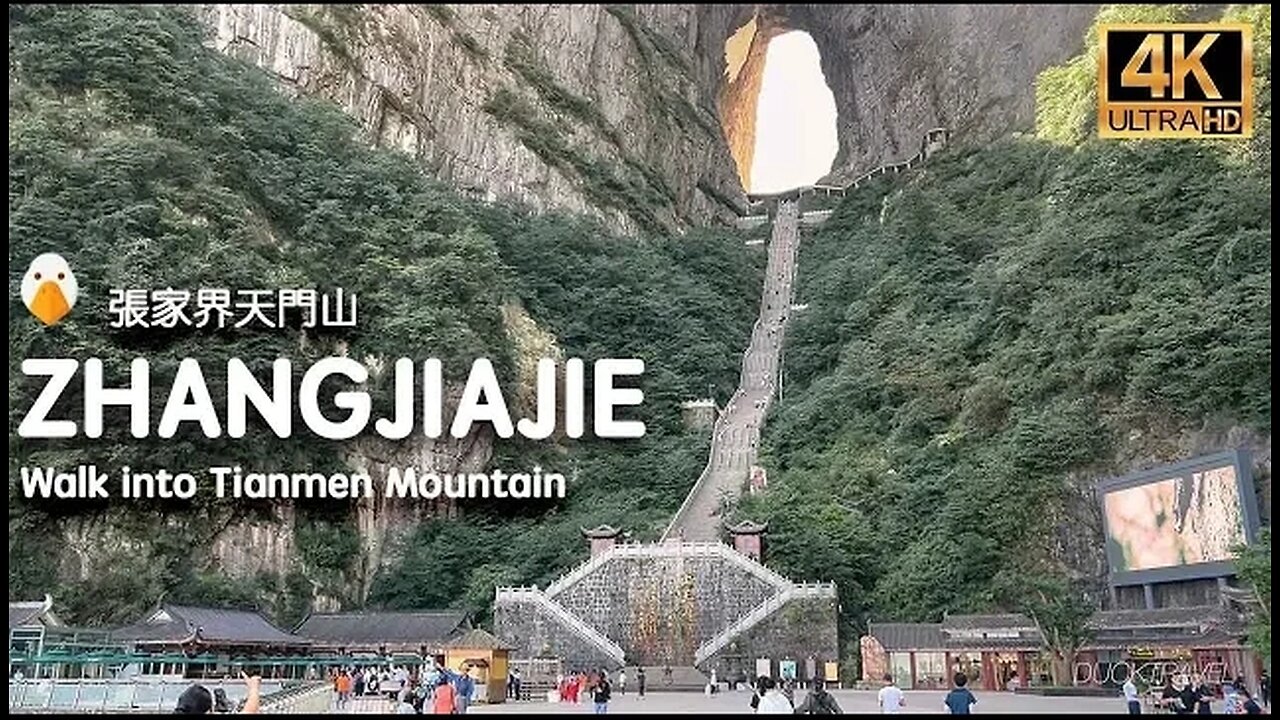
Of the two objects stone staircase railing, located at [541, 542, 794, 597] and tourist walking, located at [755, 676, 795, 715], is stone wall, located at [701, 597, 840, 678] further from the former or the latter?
tourist walking, located at [755, 676, 795, 715]

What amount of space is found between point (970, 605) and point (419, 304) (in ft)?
53.4

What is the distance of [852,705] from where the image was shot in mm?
18156

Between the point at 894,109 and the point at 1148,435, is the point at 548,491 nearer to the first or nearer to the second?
the point at 1148,435

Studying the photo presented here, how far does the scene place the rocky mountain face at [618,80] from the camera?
135 feet

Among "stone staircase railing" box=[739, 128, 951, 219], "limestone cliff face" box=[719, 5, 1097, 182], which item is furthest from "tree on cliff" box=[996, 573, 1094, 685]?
"stone staircase railing" box=[739, 128, 951, 219]

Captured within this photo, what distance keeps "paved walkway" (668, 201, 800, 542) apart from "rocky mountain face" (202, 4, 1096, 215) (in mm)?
4611

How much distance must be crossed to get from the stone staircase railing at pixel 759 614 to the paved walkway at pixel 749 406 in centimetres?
436

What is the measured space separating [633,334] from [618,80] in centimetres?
1600

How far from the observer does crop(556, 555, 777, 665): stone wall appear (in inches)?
1055

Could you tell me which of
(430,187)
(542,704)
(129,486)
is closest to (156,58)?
(430,187)

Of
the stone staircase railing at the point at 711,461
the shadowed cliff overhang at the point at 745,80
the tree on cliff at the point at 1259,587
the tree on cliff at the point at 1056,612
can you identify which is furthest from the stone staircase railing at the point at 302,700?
the shadowed cliff overhang at the point at 745,80

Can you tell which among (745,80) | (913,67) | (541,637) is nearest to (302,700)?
(541,637)

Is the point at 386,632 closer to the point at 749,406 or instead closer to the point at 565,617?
the point at 565,617

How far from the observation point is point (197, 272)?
28.2 metres
